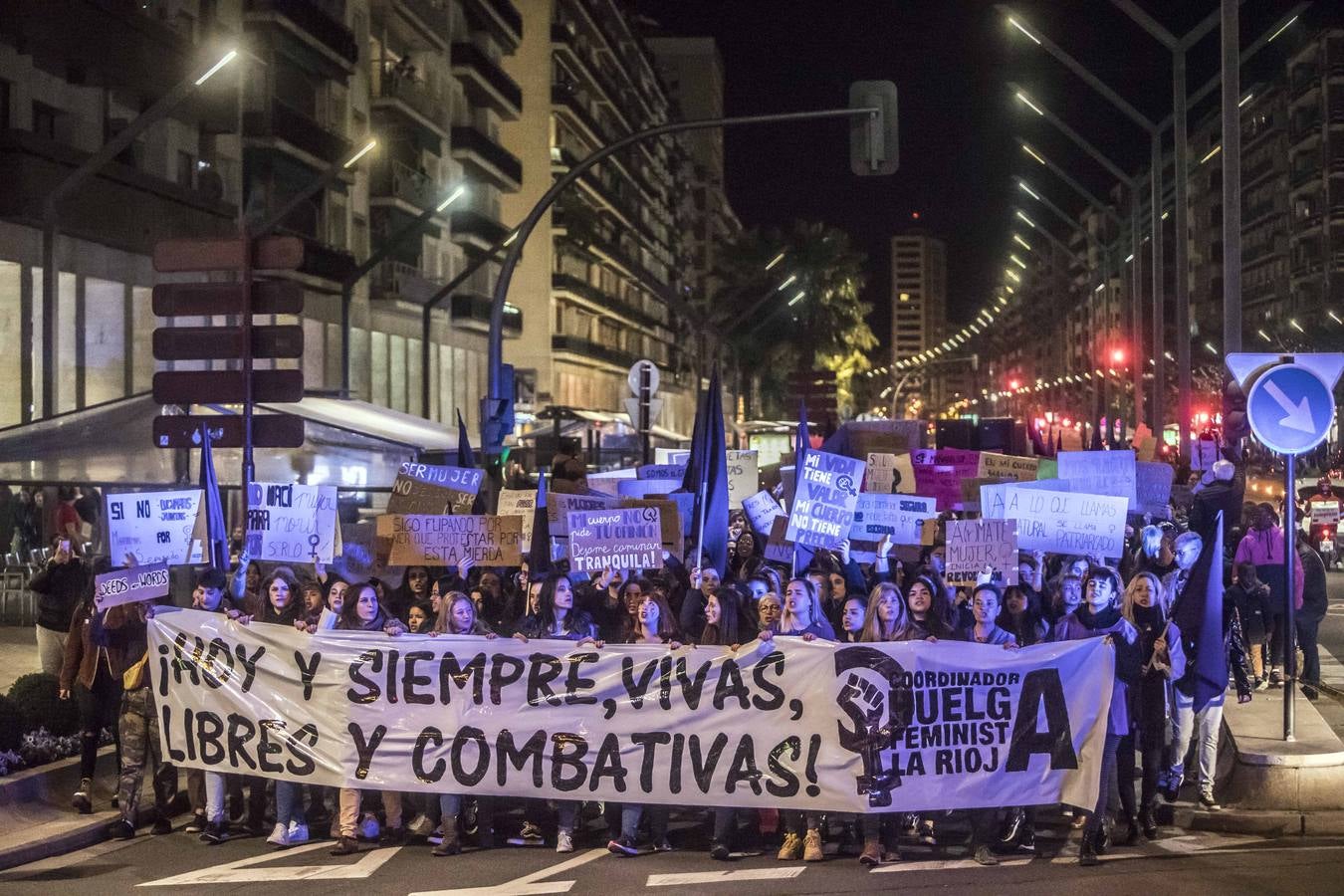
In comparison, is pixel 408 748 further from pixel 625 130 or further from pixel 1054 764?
pixel 625 130

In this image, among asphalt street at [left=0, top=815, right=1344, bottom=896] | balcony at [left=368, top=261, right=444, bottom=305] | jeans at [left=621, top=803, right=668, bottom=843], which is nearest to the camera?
asphalt street at [left=0, top=815, right=1344, bottom=896]

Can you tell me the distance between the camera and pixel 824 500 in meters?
13.7

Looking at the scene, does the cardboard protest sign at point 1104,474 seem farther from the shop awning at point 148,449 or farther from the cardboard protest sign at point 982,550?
the shop awning at point 148,449

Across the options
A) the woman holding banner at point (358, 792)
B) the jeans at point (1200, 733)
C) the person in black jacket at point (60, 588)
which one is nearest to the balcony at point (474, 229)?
the person in black jacket at point (60, 588)

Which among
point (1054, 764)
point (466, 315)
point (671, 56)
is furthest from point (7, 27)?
point (671, 56)

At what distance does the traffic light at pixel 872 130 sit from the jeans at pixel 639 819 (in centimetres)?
818

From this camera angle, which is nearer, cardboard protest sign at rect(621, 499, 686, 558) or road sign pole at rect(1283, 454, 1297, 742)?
road sign pole at rect(1283, 454, 1297, 742)

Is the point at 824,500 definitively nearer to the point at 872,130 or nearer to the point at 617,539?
the point at 617,539

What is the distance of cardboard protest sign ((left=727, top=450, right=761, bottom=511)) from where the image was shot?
787 inches

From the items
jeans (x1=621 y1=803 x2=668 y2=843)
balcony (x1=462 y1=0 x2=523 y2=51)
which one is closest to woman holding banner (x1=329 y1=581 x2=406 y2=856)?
jeans (x1=621 y1=803 x2=668 y2=843)

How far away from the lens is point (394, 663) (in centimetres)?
1003

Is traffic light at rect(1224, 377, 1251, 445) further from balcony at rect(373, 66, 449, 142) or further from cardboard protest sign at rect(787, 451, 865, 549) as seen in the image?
balcony at rect(373, 66, 449, 142)

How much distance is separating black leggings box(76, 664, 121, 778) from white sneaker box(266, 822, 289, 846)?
4.05 ft

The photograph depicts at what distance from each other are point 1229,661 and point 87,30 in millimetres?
22575
